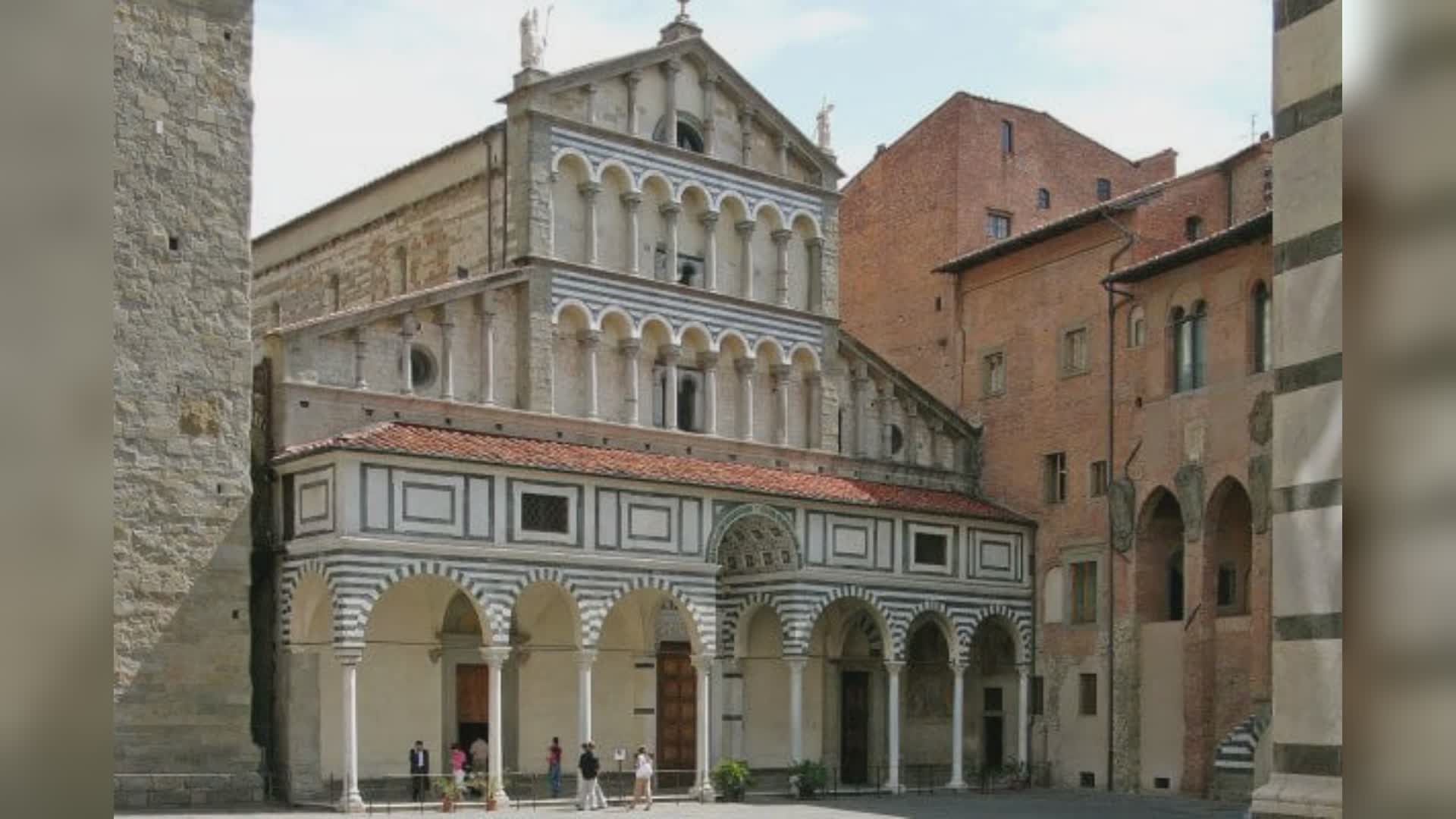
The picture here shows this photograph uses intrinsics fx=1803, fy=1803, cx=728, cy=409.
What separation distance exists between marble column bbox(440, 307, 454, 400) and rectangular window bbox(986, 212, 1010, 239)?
1424cm

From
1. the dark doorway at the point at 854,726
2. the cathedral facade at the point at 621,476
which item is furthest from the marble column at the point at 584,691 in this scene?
the dark doorway at the point at 854,726

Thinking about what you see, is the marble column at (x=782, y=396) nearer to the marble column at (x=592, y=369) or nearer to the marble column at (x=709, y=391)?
the marble column at (x=709, y=391)

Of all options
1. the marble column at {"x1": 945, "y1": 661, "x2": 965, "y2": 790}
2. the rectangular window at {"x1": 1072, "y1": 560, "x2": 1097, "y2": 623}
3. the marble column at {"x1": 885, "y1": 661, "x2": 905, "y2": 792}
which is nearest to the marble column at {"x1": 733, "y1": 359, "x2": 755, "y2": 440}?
the marble column at {"x1": 885, "y1": 661, "x2": 905, "y2": 792}

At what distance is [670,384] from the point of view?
3138cm

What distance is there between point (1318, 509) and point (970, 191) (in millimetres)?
32937

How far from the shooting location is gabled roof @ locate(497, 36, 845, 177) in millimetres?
30094

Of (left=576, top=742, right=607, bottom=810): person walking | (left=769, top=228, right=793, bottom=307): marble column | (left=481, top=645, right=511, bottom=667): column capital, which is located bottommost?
(left=576, top=742, right=607, bottom=810): person walking

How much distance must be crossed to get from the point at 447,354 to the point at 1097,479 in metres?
11.9

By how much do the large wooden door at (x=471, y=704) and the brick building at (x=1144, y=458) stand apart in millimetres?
10550

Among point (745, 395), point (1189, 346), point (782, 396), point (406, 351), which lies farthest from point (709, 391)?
point (1189, 346)

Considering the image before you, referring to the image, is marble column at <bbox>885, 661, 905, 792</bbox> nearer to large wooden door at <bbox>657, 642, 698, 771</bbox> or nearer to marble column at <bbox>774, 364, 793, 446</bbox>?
large wooden door at <bbox>657, 642, 698, 771</bbox>

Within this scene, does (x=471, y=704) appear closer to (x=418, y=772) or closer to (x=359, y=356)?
(x=418, y=772)
